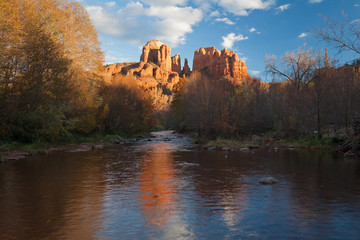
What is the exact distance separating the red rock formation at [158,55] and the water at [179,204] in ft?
587

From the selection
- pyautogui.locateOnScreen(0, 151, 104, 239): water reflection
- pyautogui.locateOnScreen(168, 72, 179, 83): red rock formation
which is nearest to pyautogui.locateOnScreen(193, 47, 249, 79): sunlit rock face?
pyautogui.locateOnScreen(168, 72, 179, 83): red rock formation

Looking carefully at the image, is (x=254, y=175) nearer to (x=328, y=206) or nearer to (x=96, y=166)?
(x=328, y=206)

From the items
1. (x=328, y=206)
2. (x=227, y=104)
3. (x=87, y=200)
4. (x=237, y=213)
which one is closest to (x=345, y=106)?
(x=227, y=104)

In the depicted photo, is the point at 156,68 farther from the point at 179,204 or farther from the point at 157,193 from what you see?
the point at 179,204

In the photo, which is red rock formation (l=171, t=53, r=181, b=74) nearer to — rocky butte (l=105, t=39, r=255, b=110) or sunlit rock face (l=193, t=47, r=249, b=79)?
rocky butte (l=105, t=39, r=255, b=110)

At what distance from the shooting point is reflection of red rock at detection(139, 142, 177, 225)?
5.93 metres

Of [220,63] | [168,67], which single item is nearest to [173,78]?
[168,67]

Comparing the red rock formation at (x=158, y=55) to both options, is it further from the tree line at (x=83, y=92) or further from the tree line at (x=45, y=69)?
the tree line at (x=45, y=69)

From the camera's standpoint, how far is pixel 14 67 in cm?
1662

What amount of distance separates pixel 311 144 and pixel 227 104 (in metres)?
8.89

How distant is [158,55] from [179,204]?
188 m

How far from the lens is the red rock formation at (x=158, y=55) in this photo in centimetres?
18638

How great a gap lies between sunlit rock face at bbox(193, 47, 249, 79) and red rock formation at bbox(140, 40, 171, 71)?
28.2 meters

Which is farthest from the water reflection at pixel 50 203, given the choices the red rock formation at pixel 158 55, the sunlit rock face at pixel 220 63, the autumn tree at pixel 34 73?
the red rock formation at pixel 158 55
